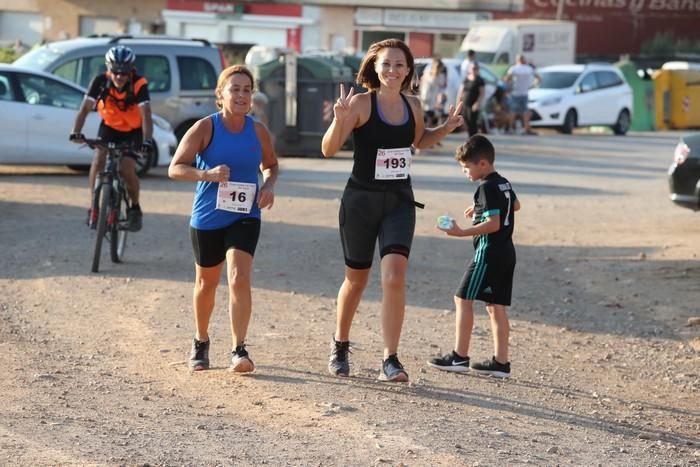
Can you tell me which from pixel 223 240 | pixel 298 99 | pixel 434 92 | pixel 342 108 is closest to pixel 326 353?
pixel 223 240

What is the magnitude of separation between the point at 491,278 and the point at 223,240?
1568mm

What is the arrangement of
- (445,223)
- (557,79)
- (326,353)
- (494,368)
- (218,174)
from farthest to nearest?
(557,79)
(326,353)
(494,368)
(445,223)
(218,174)

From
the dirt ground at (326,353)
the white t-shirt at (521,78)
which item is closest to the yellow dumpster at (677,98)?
the white t-shirt at (521,78)

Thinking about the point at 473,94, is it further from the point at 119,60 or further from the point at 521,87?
the point at 119,60

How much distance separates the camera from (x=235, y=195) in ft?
26.4

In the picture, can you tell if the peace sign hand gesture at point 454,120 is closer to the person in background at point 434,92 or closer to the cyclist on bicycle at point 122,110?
the cyclist on bicycle at point 122,110

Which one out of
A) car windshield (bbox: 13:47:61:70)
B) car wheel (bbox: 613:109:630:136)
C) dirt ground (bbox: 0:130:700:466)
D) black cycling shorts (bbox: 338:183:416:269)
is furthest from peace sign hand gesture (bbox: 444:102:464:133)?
car wheel (bbox: 613:109:630:136)

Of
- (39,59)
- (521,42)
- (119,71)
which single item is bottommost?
(39,59)

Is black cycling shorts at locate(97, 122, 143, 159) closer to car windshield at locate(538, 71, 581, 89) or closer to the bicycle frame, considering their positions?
the bicycle frame

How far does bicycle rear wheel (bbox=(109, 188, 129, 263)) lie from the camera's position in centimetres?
1238

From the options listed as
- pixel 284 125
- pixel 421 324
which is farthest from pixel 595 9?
pixel 421 324

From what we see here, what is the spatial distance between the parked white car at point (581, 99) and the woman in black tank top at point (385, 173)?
1074 inches

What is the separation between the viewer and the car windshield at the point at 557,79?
35.7 m

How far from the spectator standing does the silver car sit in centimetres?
1180
